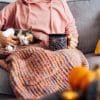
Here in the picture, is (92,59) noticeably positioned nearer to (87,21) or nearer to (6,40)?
(87,21)

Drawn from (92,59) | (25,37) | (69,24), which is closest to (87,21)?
(69,24)

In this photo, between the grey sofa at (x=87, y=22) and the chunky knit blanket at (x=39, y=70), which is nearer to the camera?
the chunky knit blanket at (x=39, y=70)

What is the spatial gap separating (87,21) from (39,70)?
81 cm

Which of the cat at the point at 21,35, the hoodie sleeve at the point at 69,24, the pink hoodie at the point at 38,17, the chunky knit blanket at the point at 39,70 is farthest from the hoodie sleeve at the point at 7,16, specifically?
the chunky knit blanket at the point at 39,70

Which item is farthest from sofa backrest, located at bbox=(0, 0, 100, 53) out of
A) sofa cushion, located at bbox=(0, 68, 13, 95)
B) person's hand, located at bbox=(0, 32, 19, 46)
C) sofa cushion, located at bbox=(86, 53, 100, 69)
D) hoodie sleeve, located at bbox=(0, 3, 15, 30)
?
sofa cushion, located at bbox=(0, 68, 13, 95)

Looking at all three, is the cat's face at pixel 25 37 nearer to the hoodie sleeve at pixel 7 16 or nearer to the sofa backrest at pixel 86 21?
the hoodie sleeve at pixel 7 16

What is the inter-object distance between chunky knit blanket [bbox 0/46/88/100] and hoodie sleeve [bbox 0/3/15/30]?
1.50ft

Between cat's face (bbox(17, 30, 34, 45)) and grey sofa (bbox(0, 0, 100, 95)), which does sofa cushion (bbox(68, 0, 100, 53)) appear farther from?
cat's face (bbox(17, 30, 34, 45))

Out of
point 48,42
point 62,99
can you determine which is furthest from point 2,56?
point 62,99

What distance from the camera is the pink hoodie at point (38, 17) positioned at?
193 centimetres

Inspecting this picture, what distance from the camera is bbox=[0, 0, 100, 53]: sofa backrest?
2121 mm

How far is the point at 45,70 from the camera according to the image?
1445mm

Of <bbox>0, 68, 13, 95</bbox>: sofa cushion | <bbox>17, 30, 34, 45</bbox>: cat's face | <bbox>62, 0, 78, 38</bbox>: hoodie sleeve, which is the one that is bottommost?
<bbox>0, 68, 13, 95</bbox>: sofa cushion

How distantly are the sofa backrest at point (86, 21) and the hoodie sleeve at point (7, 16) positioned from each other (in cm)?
42
